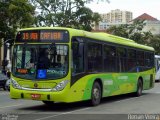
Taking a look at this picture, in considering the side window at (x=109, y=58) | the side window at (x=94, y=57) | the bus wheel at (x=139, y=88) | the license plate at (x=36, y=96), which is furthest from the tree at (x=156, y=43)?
the license plate at (x=36, y=96)

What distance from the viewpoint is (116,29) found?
67.2m

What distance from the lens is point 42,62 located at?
15281 millimetres

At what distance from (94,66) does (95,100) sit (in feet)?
4.30

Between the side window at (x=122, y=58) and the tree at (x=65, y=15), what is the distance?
2466 centimetres

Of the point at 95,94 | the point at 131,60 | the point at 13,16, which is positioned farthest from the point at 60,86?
the point at 13,16

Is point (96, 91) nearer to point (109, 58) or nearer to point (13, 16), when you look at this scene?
point (109, 58)

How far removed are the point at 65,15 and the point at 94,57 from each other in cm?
2942

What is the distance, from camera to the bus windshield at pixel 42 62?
49.5 feet

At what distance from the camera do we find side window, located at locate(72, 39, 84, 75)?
1548cm

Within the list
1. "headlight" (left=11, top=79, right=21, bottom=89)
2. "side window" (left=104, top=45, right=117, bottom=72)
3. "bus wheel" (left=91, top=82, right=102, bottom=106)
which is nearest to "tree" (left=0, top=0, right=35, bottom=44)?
"side window" (left=104, top=45, right=117, bottom=72)

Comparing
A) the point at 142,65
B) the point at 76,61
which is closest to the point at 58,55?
the point at 76,61

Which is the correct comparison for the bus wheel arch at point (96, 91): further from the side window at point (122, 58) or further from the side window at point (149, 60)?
the side window at point (149, 60)

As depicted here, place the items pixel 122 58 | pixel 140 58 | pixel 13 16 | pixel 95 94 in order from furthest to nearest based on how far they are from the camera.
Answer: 1. pixel 13 16
2. pixel 140 58
3. pixel 122 58
4. pixel 95 94

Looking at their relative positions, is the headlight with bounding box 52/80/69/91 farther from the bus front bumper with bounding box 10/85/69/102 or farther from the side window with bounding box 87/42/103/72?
the side window with bounding box 87/42/103/72
